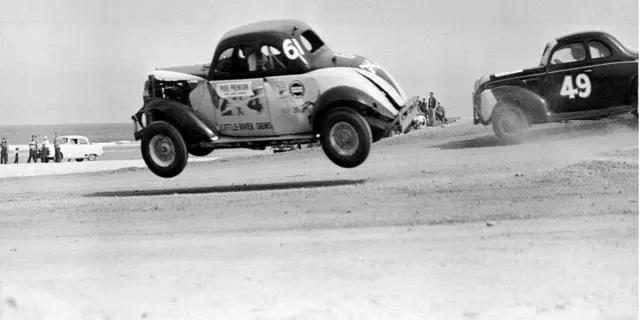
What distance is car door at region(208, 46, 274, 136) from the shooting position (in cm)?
981

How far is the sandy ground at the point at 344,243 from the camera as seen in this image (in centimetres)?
779

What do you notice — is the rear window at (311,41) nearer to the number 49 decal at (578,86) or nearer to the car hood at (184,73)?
the car hood at (184,73)

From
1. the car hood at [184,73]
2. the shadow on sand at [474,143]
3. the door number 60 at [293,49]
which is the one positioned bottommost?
the shadow on sand at [474,143]

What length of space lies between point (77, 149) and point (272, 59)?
1109 inches

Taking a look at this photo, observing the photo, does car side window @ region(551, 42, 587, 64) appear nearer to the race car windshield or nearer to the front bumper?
the race car windshield

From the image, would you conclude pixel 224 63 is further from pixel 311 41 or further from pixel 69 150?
pixel 69 150

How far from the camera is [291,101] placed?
9758 millimetres

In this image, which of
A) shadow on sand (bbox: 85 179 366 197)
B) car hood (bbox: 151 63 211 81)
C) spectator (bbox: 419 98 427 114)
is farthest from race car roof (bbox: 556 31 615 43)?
car hood (bbox: 151 63 211 81)

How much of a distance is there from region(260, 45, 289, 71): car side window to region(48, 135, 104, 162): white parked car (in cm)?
2724

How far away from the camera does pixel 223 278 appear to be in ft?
27.9

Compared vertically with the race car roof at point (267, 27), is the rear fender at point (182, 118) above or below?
below

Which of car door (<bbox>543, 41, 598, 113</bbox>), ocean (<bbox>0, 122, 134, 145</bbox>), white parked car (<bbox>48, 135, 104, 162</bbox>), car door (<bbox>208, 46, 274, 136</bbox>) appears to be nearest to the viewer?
car door (<bbox>208, 46, 274, 136</bbox>)

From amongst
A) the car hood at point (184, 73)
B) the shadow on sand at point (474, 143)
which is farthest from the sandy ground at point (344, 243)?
the shadow on sand at point (474, 143)

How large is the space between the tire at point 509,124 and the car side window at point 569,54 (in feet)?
2.91
